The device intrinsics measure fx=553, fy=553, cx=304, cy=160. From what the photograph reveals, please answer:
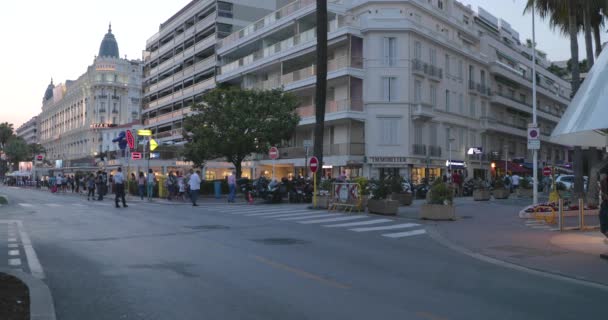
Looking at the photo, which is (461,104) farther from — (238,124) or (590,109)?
(590,109)

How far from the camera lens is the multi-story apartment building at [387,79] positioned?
4216 centimetres

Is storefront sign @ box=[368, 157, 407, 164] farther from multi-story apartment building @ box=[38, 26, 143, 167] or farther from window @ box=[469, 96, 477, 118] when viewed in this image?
multi-story apartment building @ box=[38, 26, 143, 167]

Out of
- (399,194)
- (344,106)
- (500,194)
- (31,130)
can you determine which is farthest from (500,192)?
(31,130)

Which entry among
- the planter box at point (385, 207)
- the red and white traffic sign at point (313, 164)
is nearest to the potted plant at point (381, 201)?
the planter box at point (385, 207)

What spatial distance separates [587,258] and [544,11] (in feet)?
57.7

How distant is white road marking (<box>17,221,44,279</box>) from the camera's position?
8.13 metres

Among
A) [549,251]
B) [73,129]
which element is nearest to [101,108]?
[73,129]

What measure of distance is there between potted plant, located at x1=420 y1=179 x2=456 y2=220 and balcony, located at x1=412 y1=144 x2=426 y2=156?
2444cm

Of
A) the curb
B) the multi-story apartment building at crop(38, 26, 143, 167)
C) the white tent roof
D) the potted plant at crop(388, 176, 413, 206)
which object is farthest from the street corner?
the multi-story apartment building at crop(38, 26, 143, 167)

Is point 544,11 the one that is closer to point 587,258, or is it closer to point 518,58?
point 587,258

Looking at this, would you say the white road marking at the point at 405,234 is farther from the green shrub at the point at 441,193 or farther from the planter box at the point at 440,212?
the green shrub at the point at 441,193

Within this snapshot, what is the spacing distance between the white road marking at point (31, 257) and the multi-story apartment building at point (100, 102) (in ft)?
302

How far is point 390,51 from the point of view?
42.6 metres

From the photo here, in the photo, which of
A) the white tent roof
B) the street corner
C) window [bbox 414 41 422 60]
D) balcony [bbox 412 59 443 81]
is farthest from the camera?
window [bbox 414 41 422 60]
